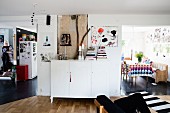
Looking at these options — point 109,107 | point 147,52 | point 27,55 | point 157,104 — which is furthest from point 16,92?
point 147,52

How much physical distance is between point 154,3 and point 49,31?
2881mm

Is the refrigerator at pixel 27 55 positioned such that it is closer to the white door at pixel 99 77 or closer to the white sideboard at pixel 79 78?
the white sideboard at pixel 79 78

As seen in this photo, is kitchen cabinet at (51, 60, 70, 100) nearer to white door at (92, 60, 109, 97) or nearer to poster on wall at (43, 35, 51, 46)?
white door at (92, 60, 109, 97)

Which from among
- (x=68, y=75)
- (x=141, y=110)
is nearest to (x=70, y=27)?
(x=68, y=75)

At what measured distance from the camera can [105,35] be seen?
15.3 ft

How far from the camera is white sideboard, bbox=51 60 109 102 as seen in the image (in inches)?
164

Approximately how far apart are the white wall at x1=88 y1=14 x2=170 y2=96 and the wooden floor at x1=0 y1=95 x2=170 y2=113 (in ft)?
2.93

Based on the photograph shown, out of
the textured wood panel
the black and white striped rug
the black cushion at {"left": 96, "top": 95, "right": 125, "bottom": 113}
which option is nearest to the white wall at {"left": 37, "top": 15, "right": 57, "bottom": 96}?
the textured wood panel

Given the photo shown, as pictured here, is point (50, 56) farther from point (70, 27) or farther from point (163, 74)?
point (163, 74)

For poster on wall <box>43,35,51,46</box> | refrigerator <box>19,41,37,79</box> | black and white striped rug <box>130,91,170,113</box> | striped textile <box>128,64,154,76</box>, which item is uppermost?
poster on wall <box>43,35,51,46</box>

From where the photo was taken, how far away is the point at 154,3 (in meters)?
3.47

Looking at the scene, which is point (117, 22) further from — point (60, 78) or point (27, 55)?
point (27, 55)

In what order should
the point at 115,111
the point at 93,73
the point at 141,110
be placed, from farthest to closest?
the point at 93,73 → the point at 141,110 → the point at 115,111

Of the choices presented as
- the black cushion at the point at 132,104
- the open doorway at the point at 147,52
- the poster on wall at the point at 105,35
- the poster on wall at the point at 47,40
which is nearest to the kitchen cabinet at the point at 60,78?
the poster on wall at the point at 47,40
